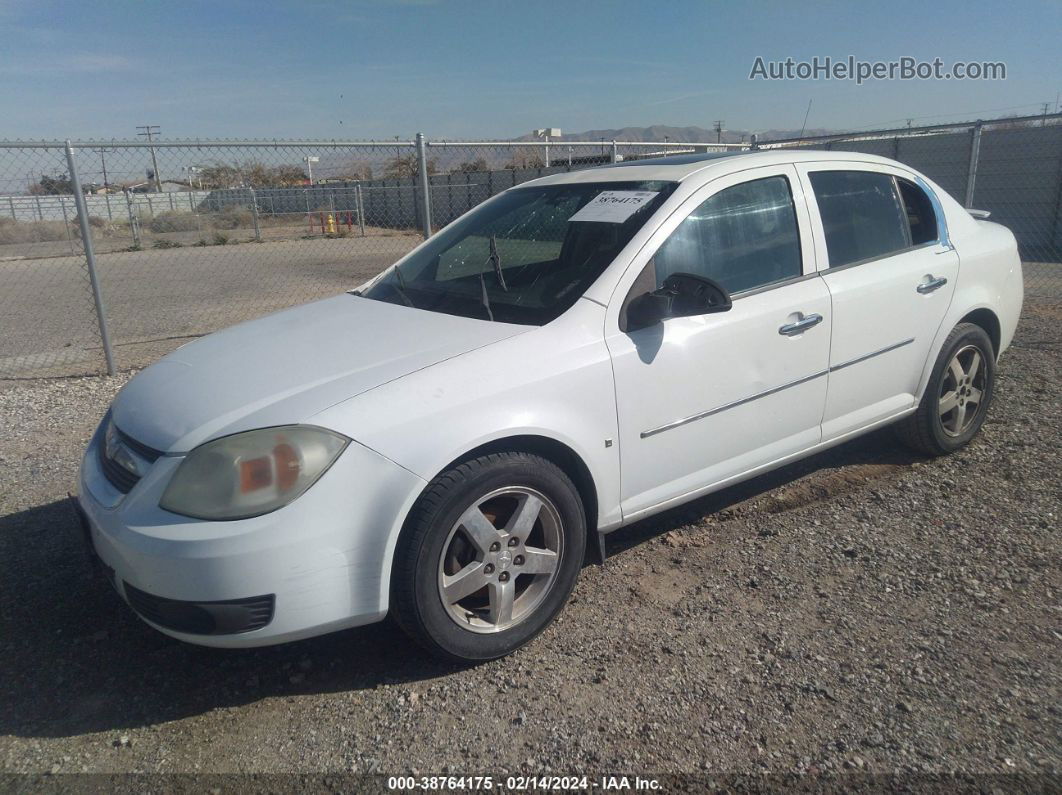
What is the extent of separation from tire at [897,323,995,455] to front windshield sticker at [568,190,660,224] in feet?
6.63

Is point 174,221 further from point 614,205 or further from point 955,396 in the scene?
point 955,396

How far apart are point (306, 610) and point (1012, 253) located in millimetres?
4475

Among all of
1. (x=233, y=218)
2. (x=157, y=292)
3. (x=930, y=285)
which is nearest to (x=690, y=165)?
(x=930, y=285)

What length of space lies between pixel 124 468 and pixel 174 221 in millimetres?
30614

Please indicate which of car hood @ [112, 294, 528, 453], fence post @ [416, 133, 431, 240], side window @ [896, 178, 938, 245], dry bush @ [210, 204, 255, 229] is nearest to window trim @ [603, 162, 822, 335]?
car hood @ [112, 294, 528, 453]

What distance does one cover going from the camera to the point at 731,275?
3545 millimetres

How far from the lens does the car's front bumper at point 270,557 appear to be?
8.02 ft

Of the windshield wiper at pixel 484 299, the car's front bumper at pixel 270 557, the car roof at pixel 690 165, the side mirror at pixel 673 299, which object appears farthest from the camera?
the car roof at pixel 690 165

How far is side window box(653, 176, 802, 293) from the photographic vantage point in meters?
3.41

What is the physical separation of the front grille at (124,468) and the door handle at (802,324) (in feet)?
8.47

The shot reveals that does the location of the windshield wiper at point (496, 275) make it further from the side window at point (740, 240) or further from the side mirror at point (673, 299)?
the side window at point (740, 240)

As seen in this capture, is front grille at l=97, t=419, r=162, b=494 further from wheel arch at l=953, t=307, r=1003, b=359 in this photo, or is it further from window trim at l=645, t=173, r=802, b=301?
wheel arch at l=953, t=307, r=1003, b=359

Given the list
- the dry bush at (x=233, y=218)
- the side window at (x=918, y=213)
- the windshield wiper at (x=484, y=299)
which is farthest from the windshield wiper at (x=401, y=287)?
the dry bush at (x=233, y=218)

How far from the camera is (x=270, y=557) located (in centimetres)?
245
